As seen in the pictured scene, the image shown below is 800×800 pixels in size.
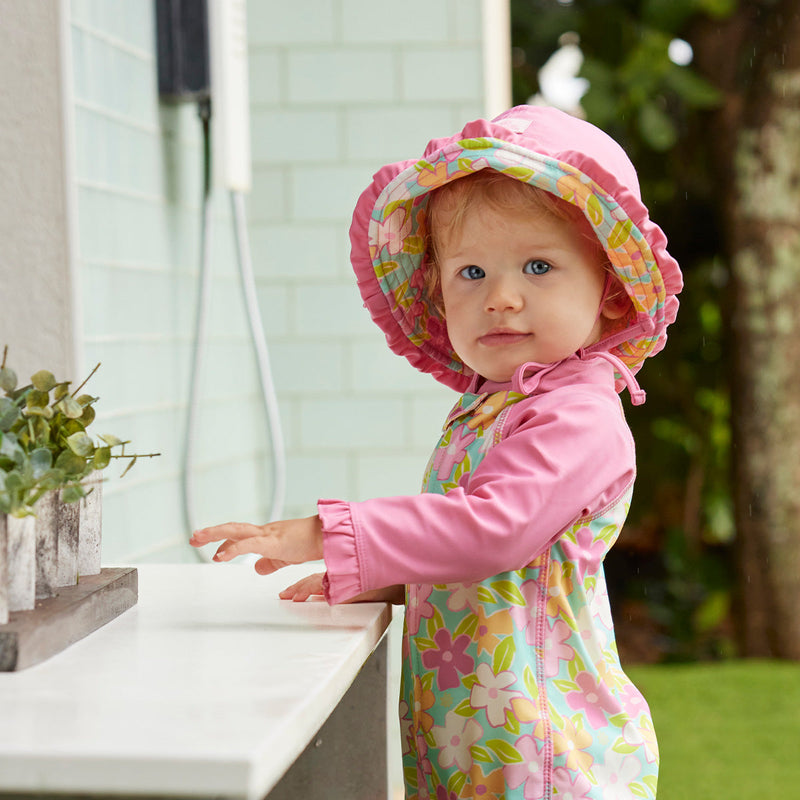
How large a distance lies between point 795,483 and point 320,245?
1.79 meters

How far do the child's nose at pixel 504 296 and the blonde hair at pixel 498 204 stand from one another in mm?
66

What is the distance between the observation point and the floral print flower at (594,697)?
972 mm

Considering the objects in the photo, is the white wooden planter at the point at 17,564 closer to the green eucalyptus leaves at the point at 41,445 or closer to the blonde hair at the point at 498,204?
the green eucalyptus leaves at the point at 41,445

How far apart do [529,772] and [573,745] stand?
0.14 ft

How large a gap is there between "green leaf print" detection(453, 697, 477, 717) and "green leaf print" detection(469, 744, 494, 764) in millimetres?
27

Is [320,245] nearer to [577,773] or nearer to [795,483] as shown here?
[577,773]

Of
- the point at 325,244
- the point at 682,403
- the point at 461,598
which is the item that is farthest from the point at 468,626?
the point at 682,403

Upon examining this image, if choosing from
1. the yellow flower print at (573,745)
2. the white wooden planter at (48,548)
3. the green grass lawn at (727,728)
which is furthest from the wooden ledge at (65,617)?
the green grass lawn at (727,728)

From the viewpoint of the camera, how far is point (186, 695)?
2.19 feet

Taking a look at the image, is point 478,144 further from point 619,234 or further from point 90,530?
point 90,530

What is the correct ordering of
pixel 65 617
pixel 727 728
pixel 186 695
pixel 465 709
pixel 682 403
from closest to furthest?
pixel 186 695
pixel 65 617
pixel 465 709
pixel 727 728
pixel 682 403

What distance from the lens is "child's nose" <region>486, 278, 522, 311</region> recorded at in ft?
3.28

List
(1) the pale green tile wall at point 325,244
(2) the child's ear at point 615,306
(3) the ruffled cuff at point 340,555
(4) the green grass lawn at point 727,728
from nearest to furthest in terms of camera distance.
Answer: (3) the ruffled cuff at point 340,555, (2) the child's ear at point 615,306, (1) the pale green tile wall at point 325,244, (4) the green grass lawn at point 727,728

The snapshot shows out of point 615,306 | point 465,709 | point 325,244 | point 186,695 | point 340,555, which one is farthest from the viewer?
point 325,244
